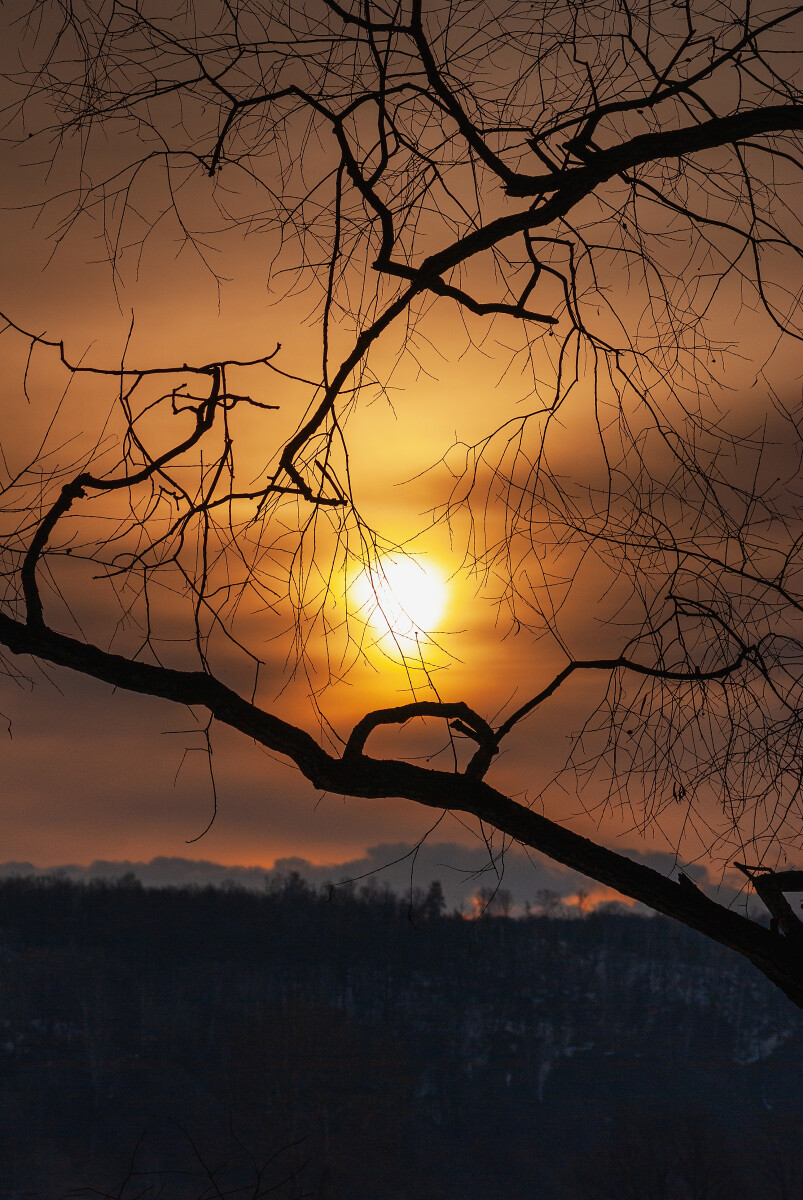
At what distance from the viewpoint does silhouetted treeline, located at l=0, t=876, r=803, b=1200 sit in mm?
121688

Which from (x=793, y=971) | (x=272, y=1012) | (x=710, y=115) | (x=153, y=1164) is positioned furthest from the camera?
(x=272, y=1012)

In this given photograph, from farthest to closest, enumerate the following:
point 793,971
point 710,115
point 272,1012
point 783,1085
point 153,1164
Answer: point 783,1085
point 272,1012
point 153,1164
point 793,971
point 710,115

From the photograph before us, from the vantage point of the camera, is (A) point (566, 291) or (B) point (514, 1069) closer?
(A) point (566, 291)

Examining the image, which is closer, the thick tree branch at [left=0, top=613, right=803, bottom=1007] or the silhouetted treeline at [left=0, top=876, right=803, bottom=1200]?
the thick tree branch at [left=0, top=613, right=803, bottom=1007]

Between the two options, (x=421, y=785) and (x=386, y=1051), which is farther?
(x=386, y=1051)

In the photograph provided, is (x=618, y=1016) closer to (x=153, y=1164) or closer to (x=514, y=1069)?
(x=514, y=1069)

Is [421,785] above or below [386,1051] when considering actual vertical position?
Answer: above

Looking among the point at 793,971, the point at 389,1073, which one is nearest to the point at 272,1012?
the point at 389,1073

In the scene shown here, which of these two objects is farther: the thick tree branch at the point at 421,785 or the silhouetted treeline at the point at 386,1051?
the silhouetted treeline at the point at 386,1051

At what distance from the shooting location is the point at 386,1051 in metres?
132

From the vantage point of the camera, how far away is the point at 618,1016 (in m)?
139

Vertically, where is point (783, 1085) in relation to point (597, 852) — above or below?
below

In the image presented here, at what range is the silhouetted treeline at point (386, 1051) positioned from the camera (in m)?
122

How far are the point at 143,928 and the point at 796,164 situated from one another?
144 metres
